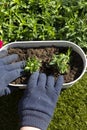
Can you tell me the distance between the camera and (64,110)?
2.55 meters

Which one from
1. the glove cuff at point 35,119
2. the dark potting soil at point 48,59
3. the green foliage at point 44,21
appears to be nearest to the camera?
the glove cuff at point 35,119

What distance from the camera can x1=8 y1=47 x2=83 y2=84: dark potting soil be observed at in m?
2.33

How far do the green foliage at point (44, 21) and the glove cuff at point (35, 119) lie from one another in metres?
0.54

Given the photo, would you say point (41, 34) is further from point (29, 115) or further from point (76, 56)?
point (29, 115)

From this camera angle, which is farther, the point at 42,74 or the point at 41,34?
the point at 41,34

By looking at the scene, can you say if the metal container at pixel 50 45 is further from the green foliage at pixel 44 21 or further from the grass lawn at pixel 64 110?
the grass lawn at pixel 64 110

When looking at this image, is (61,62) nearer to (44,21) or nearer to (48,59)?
(48,59)

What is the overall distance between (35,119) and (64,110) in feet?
1.39

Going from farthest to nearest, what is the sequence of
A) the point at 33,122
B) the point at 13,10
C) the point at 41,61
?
the point at 13,10 → the point at 41,61 → the point at 33,122

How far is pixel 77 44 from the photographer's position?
8.18ft

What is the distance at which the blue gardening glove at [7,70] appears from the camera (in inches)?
88.6

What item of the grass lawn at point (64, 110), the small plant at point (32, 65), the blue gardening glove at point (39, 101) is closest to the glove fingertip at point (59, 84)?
the blue gardening glove at point (39, 101)

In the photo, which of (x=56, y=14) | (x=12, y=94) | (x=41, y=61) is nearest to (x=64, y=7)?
(x=56, y=14)

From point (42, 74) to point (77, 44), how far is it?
0.37 meters
